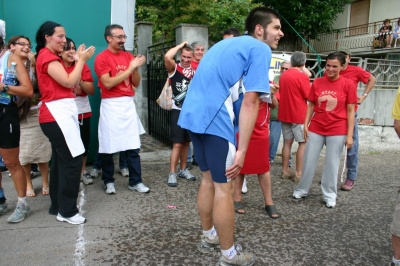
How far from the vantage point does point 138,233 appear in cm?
325

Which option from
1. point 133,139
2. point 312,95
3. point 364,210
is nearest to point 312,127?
point 312,95

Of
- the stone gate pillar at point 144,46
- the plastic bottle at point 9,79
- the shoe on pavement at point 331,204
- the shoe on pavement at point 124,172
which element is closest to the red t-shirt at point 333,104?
the shoe on pavement at point 331,204

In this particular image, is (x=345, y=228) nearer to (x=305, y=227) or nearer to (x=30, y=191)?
(x=305, y=227)

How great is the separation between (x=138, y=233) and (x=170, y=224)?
0.35 metres

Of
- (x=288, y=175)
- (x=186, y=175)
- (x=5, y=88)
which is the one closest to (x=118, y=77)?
(x=5, y=88)

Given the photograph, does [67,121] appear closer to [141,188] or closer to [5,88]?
[5,88]

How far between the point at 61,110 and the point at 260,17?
201cm

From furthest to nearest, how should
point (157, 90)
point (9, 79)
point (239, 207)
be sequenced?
point (157, 90), point (239, 207), point (9, 79)

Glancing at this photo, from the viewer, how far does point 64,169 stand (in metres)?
3.37

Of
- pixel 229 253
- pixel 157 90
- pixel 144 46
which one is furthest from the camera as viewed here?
pixel 144 46

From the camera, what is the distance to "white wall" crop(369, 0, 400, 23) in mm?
16516

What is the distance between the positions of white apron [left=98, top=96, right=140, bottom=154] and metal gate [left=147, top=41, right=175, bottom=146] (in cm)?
192

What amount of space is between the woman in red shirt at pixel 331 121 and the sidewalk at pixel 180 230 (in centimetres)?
38

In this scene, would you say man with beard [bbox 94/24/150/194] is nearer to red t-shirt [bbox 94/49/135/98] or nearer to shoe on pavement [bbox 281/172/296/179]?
red t-shirt [bbox 94/49/135/98]
